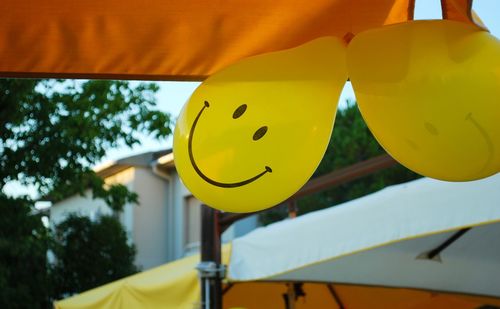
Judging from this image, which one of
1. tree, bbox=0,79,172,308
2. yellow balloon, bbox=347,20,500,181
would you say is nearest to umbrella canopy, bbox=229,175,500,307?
yellow balloon, bbox=347,20,500,181

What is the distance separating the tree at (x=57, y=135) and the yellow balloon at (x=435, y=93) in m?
6.34

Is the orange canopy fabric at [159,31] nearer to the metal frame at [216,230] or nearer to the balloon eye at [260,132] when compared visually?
the balloon eye at [260,132]

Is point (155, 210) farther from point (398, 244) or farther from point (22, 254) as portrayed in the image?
point (398, 244)

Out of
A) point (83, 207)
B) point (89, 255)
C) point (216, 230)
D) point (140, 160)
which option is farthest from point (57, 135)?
point (83, 207)

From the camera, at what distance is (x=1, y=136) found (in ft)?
26.6

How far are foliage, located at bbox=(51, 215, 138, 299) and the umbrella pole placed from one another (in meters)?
11.9

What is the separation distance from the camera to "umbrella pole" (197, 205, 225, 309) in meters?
5.39

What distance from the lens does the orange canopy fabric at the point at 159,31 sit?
2305mm

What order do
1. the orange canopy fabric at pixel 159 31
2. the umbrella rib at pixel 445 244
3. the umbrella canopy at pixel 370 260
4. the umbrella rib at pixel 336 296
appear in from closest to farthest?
the orange canopy fabric at pixel 159 31
the umbrella canopy at pixel 370 260
the umbrella rib at pixel 445 244
the umbrella rib at pixel 336 296

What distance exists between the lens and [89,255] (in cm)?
1745

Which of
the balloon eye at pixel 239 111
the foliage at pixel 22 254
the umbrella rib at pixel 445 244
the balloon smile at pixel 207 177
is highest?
the foliage at pixel 22 254

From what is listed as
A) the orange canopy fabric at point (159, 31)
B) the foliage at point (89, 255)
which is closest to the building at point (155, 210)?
the foliage at point (89, 255)

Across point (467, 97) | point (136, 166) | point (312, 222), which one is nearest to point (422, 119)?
point (467, 97)

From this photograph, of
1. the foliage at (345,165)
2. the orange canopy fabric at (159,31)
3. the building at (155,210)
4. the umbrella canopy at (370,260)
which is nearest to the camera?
the orange canopy fabric at (159,31)
